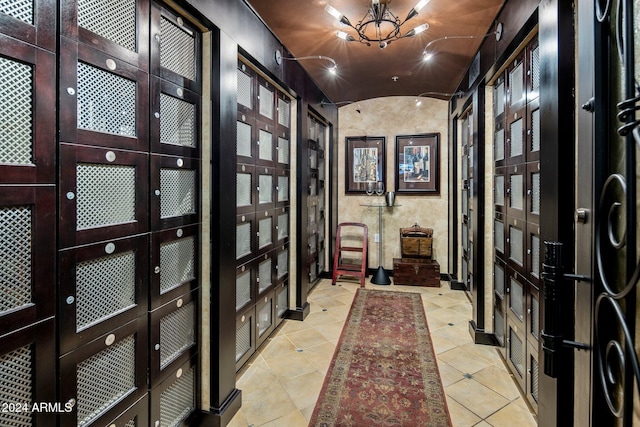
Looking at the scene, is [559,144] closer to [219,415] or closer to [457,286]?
[219,415]

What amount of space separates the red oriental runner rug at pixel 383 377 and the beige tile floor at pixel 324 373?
0.29 feet

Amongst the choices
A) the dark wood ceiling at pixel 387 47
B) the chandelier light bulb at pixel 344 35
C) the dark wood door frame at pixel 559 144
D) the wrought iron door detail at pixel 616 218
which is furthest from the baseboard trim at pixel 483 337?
the chandelier light bulb at pixel 344 35

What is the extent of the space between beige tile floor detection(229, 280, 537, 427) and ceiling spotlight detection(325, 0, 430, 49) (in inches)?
109

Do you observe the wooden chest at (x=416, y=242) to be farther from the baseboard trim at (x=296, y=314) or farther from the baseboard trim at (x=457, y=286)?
the baseboard trim at (x=296, y=314)

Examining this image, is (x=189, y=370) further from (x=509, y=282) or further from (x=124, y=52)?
(x=509, y=282)

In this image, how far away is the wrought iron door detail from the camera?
0.64m

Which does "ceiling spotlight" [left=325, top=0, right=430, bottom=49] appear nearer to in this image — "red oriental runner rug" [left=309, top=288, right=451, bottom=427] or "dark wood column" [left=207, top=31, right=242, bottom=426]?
"dark wood column" [left=207, top=31, right=242, bottom=426]

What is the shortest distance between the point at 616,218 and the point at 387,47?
3.13 metres

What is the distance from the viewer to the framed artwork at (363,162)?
5492mm

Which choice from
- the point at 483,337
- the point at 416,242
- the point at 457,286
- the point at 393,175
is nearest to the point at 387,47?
the point at 393,175

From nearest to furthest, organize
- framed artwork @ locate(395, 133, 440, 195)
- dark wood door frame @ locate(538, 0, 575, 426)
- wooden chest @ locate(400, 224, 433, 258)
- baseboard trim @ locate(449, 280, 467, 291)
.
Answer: dark wood door frame @ locate(538, 0, 575, 426), baseboard trim @ locate(449, 280, 467, 291), wooden chest @ locate(400, 224, 433, 258), framed artwork @ locate(395, 133, 440, 195)

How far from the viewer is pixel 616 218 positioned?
76cm

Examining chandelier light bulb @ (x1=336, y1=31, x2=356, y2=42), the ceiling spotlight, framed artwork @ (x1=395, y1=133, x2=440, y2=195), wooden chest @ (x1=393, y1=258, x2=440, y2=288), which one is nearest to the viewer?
the ceiling spotlight

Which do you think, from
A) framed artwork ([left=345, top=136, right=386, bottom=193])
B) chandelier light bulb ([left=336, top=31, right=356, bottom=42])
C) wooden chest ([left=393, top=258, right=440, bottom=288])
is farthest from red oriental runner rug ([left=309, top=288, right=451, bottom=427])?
chandelier light bulb ([left=336, top=31, right=356, bottom=42])
